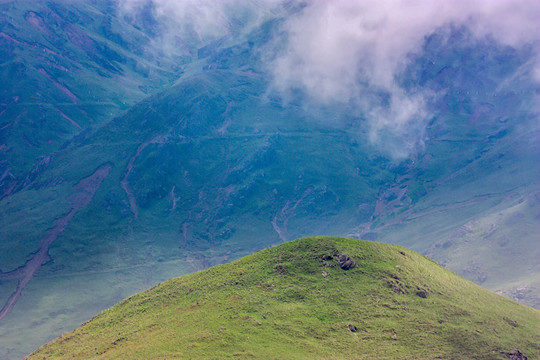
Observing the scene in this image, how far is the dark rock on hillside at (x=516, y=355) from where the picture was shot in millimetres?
61059

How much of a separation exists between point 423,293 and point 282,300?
22281 millimetres

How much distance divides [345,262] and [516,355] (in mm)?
26039

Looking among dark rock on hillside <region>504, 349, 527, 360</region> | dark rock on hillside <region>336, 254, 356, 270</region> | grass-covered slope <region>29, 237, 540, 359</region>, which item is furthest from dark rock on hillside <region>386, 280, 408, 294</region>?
dark rock on hillside <region>504, 349, 527, 360</region>

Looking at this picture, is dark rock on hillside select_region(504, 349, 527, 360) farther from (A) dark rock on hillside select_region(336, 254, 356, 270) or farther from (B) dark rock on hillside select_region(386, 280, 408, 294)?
(A) dark rock on hillside select_region(336, 254, 356, 270)

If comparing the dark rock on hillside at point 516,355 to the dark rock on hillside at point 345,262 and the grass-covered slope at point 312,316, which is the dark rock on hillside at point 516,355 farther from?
the dark rock on hillside at point 345,262

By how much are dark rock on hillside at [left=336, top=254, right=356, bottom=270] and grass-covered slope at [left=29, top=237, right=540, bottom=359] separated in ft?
1.89

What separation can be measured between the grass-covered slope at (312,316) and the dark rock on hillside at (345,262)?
577 millimetres

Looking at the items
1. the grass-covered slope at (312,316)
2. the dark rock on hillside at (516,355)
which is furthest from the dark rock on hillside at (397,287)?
the dark rock on hillside at (516,355)

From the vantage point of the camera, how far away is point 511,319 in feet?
239

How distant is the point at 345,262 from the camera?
243ft

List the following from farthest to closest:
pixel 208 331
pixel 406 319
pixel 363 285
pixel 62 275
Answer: pixel 62 275
pixel 363 285
pixel 406 319
pixel 208 331

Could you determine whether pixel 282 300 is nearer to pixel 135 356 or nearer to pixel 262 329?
pixel 262 329

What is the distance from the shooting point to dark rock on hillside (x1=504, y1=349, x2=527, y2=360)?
6106 cm

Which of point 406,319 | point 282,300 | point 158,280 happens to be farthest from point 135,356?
point 158,280
